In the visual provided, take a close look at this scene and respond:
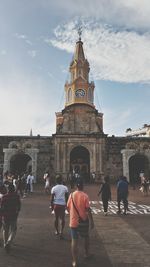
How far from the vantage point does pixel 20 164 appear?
134 ft

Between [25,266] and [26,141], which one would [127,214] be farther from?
[26,141]

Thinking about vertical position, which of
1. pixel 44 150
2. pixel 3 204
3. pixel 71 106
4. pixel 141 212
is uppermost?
pixel 71 106

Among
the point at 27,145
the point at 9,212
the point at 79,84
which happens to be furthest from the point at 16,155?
the point at 9,212

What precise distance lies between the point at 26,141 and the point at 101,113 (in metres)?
16.8

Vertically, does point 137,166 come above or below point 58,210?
above

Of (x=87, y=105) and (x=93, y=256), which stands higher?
(x=87, y=105)

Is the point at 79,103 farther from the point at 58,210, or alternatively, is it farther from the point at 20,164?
the point at 58,210

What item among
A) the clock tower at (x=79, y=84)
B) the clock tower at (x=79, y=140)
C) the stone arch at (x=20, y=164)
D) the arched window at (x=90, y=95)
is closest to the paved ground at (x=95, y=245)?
the clock tower at (x=79, y=140)

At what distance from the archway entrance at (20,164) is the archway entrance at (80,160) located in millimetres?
6178

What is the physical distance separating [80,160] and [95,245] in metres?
31.7

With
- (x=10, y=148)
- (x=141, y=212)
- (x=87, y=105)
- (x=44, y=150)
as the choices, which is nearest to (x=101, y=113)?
(x=87, y=105)

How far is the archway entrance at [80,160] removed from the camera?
126 ft

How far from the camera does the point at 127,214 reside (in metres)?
13.0

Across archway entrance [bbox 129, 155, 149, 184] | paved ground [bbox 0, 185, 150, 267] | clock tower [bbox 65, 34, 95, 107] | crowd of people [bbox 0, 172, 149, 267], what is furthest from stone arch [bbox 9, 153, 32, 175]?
crowd of people [bbox 0, 172, 149, 267]
